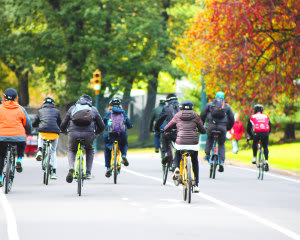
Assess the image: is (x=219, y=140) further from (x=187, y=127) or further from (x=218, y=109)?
(x=187, y=127)

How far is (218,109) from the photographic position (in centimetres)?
1816

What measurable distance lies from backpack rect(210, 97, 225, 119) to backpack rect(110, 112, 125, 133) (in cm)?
251

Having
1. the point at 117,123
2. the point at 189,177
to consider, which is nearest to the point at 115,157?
the point at 117,123

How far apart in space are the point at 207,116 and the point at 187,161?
582cm

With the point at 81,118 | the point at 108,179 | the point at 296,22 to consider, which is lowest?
A: the point at 108,179

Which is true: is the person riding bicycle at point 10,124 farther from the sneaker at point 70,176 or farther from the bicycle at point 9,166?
the sneaker at point 70,176

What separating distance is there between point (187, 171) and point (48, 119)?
15.4 feet

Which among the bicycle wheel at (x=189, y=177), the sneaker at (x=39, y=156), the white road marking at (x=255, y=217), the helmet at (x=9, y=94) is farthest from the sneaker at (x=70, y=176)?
the sneaker at (x=39, y=156)

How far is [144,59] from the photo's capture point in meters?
44.4

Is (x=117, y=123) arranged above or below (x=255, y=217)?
above

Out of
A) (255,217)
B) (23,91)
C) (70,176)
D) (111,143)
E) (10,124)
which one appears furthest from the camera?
(23,91)

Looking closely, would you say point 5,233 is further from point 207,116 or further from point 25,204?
point 207,116

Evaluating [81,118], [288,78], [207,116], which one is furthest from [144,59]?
[81,118]

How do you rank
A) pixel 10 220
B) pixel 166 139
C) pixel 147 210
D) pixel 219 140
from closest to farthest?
pixel 10 220, pixel 147 210, pixel 166 139, pixel 219 140
